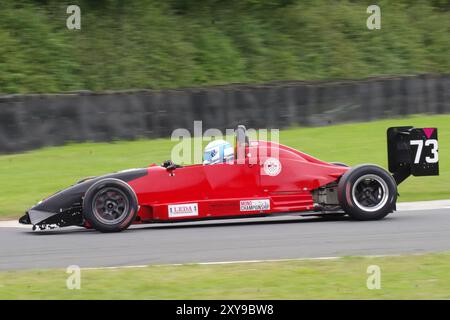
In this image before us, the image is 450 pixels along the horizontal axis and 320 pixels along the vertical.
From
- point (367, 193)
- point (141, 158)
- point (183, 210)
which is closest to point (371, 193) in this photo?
point (367, 193)

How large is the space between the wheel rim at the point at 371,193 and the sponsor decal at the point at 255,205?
1048 millimetres

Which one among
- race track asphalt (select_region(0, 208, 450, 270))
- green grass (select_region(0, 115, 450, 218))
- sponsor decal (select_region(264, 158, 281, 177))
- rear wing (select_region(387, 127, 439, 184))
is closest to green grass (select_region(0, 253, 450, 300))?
race track asphalt (select_region(0, 208, 450, 270))

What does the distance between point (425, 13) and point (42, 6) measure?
1197 cm

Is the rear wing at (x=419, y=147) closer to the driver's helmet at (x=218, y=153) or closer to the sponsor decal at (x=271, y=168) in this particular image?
the sponsor decal at (x=271, y=168)

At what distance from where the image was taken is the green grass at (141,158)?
1421 cm

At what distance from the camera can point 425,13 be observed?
2784cm

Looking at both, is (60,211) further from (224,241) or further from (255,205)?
(255,205)

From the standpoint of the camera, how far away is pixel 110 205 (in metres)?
10.3

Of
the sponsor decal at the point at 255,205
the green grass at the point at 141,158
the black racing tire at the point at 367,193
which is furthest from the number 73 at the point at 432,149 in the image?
the green grass at the point at 141,158

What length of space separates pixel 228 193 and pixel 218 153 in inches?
19.7

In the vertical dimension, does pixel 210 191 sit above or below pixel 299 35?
below

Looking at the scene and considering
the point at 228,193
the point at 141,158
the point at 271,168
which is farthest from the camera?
the point at 141,158

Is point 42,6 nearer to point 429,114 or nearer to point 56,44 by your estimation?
point 56,44
